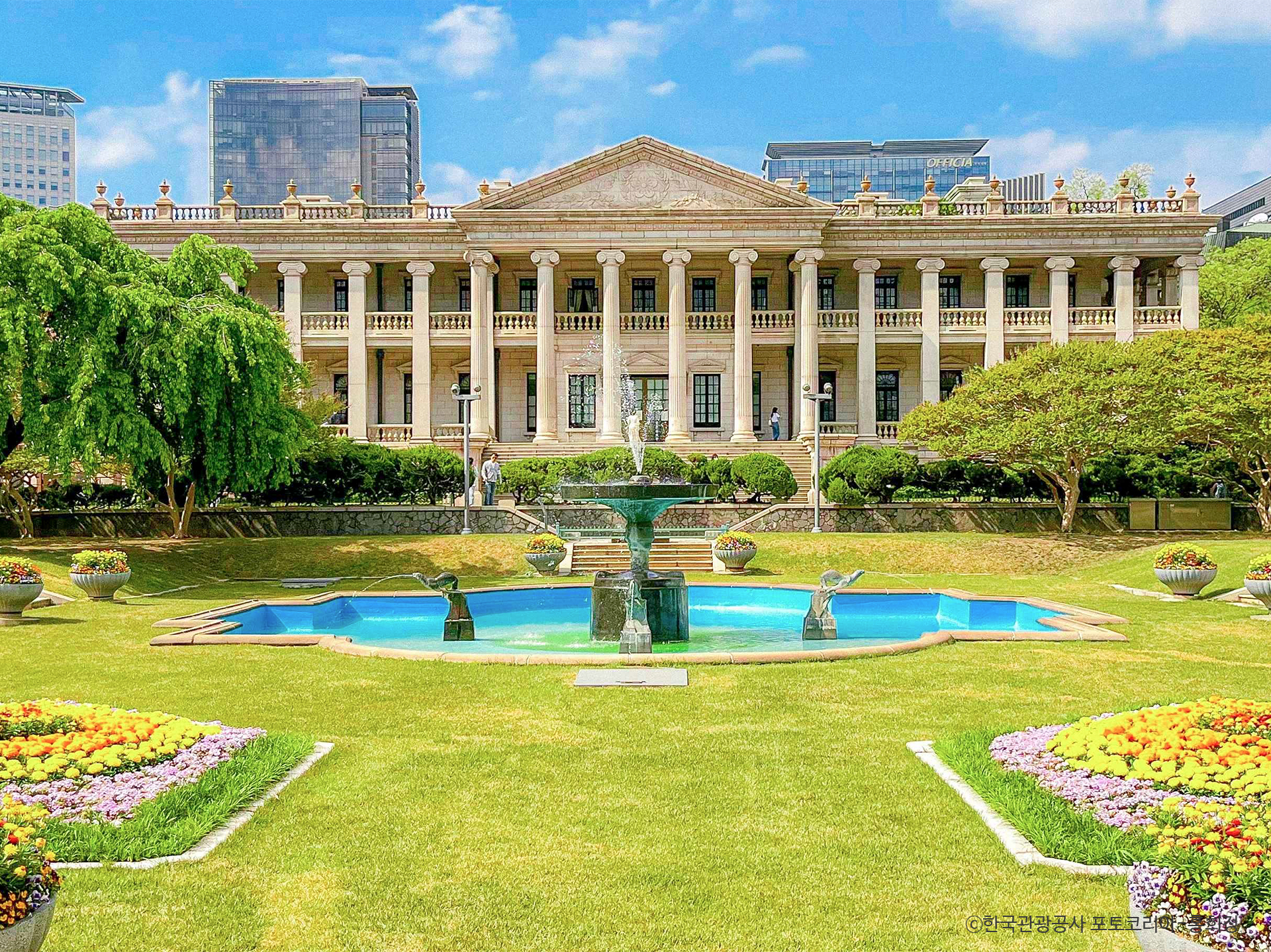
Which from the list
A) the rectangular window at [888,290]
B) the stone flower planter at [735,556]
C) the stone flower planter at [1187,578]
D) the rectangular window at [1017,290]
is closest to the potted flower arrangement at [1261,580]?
the stone flower planter at [1187,578]

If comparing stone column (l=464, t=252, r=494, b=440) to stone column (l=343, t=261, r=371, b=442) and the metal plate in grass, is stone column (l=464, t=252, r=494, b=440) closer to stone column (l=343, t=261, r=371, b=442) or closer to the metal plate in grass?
stone column (l=343, t=261, r=371, b=442)

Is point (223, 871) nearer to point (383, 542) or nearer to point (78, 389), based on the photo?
point (78, 389)

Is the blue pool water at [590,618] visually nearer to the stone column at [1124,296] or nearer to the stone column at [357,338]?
the stone column at [357,338]

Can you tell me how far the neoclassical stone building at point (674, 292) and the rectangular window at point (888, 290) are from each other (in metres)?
0.10

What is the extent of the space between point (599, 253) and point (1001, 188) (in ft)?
57.3

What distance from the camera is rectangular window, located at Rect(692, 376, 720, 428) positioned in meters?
43.9

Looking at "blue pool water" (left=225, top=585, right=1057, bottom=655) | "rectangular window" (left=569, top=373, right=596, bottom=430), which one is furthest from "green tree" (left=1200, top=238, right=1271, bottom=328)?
"blue pool water" (left=225, top=585, right=1057, bottom=655)

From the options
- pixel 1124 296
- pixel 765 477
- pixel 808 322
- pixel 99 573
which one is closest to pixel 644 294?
pixel 808 322

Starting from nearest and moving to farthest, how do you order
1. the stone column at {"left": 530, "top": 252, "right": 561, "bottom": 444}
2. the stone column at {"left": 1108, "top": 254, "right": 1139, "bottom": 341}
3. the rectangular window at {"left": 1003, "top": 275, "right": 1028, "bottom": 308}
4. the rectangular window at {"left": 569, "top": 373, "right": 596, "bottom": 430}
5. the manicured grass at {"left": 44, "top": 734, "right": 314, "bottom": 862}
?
the manicured grass at {"left": 44, "top": 734, "right": 314, "bottom": 862} < the stone column at {"left": 530, "top": 252, "right": 561, "bottom": 444} < the stone column at {"left": 1108, "top": 254, "right": 1139, "bottom": 341} < the rectangular window at {"left": 569, "top": 373, "right": 596, "bottom": 430} < the rectangular window at {"left": 1003, "top": 275, "right": 1028, "bottom": 308}

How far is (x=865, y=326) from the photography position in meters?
42.6

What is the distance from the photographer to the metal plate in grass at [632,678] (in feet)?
35.8

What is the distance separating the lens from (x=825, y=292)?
147 ft

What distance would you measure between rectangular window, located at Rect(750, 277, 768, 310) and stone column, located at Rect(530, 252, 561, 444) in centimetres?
905

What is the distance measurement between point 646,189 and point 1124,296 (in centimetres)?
1942
